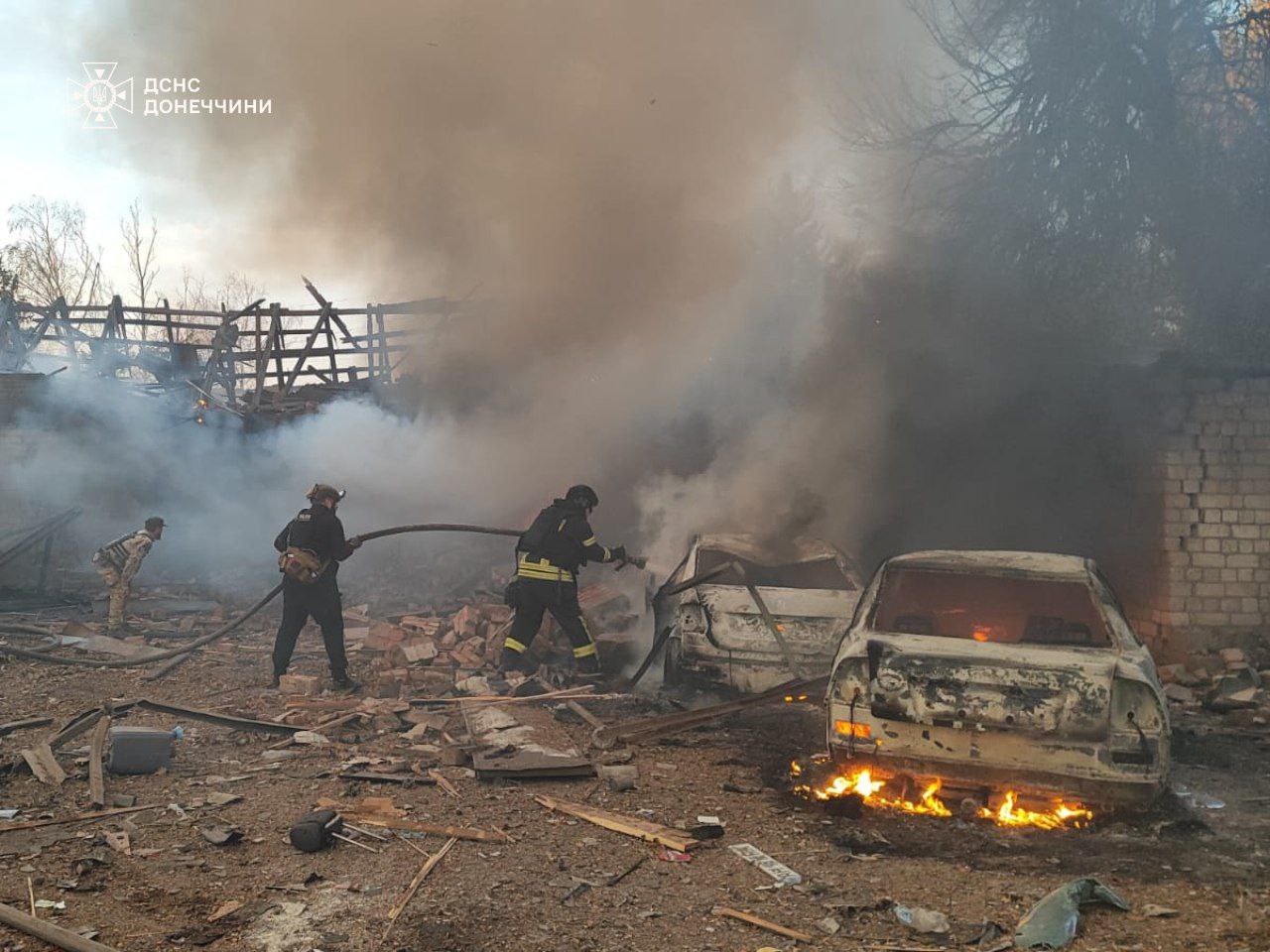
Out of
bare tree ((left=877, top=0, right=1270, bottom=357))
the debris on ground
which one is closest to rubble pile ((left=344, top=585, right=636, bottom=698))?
the debris on ground

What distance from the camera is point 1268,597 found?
884 centimetres

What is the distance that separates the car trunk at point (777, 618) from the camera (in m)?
6.67

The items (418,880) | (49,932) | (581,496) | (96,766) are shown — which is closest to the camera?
(49,932)

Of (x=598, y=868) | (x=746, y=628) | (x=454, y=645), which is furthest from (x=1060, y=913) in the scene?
(x=454, y=645)

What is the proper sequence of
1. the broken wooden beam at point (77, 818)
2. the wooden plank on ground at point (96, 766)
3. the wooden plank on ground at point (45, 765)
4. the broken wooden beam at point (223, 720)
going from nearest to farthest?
the broken wooden beam at point (77, 818) → the wooden plank on ground at point (96, 766) → the wooden plank on ground at point (45, 765) → the broken wooden beam at point (223, 720)

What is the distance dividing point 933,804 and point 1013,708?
695 mm

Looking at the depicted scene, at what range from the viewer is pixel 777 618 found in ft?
22.2

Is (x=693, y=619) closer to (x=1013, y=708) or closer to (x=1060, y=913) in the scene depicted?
(x=1013, y=708)

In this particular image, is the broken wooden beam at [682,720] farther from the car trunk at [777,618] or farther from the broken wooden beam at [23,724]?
the broken wooden beam at [23,724]

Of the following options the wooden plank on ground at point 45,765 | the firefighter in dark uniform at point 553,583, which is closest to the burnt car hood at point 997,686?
the firefighter in dark uniform at point 553,583

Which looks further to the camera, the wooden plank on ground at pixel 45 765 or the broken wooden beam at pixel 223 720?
the broken wooden beam at pixel 223 720

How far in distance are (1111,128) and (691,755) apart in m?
9.33

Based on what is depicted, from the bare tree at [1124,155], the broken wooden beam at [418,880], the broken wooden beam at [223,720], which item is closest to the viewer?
the broken wooden beam at [418,880]

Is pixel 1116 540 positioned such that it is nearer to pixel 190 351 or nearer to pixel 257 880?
pixel 257 880
